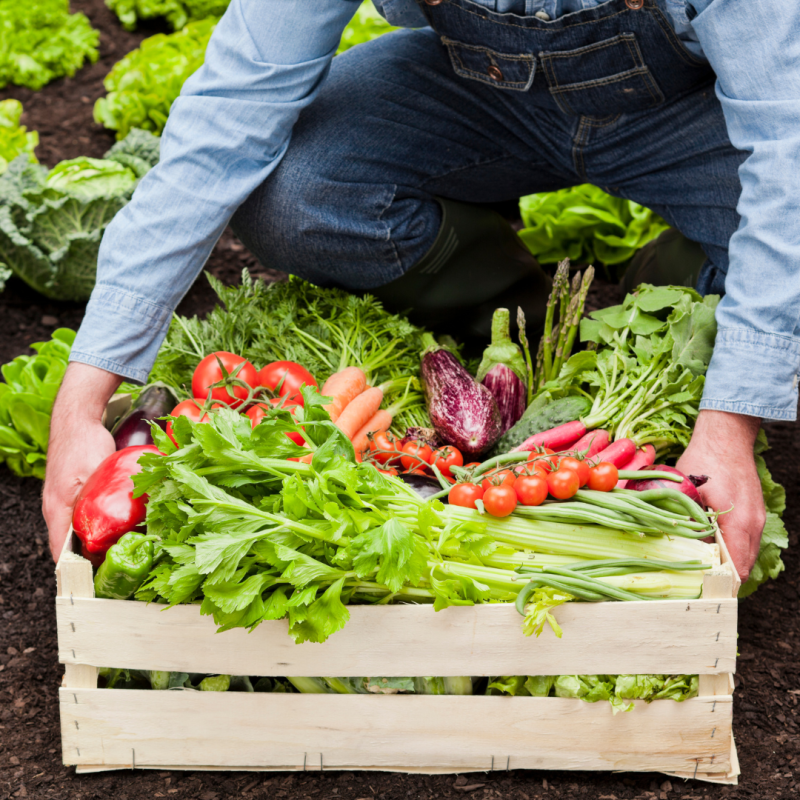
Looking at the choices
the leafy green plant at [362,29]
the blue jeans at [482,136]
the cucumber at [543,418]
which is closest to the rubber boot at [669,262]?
the blue jeans at [482,136]

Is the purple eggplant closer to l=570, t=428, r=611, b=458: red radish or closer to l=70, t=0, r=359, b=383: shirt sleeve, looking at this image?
l=570, t=428, r=611, b=458: red radish

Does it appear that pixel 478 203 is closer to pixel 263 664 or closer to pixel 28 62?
pixel 263 664

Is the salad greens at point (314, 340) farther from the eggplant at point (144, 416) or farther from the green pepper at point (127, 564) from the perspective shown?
the green pepper at point (127, 564)

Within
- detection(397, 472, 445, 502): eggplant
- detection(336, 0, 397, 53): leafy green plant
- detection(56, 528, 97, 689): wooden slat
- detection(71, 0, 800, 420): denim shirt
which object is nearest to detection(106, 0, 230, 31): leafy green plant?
detection(336, 0, 397, 53): leafy green plant

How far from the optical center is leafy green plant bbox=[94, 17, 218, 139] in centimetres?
377

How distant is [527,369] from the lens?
2301mm

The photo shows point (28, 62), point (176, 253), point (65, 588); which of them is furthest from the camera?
point (28, 62)

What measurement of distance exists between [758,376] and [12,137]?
3.22 metres

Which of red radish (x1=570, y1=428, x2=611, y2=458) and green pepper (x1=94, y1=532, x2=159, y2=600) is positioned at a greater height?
green pepper (x1=94, y1=532, x2=159, y2=600)

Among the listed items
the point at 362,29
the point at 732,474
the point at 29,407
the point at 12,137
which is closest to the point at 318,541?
the point at 732,474

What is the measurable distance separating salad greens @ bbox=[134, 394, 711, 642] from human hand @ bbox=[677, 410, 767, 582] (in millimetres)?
152

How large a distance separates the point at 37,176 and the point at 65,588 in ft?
7.11

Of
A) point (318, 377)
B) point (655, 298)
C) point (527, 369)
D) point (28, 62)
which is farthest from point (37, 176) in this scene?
point (655, 298)

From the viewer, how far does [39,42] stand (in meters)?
4.25
